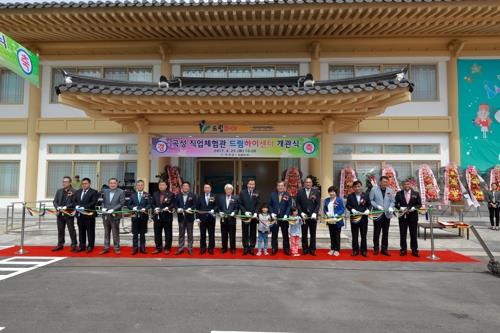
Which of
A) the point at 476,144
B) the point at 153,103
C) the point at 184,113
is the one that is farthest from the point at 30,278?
the point at 476,144

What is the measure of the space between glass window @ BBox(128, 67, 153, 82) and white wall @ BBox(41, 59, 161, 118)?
0.19 meters

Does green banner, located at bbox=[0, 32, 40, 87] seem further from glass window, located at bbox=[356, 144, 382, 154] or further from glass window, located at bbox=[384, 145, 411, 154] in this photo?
glass window, located at bbox=[384, 145, 411, 154]

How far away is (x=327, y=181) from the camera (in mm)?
9805

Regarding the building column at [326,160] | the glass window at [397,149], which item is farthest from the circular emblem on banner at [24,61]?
the glass window at [397,149]

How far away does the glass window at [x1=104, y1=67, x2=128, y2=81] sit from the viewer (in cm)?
1252

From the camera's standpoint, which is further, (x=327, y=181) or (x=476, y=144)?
(x=476, y=144)

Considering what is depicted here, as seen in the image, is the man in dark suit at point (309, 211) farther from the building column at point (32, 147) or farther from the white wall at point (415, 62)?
the building column at point (32, 147)

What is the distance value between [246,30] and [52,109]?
742 cm

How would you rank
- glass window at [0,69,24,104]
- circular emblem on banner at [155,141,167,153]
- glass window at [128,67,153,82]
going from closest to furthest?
circular emblem on banner at [155,141,167,153]
glass window at [128,67,153,82]
glass window at [0,69,24,104]

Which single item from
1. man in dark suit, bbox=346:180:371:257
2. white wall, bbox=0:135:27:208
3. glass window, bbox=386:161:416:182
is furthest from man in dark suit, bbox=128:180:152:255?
glass window, bbox=386:161:416:182

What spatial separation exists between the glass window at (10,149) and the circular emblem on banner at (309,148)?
10.1m

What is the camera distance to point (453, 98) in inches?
460

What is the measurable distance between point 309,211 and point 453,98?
305 inches

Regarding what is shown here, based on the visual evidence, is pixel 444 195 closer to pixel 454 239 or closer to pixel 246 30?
pixel 454 239
